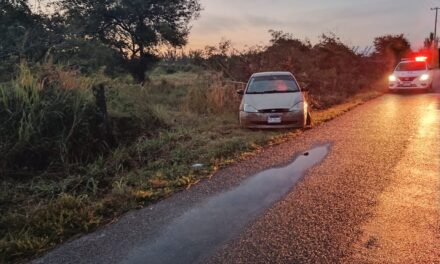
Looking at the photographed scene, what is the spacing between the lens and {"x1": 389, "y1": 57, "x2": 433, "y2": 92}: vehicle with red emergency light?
21.0 metres

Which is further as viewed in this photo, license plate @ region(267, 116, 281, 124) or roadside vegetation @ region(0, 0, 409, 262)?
license plate @ region(267, 116, 281, 124)

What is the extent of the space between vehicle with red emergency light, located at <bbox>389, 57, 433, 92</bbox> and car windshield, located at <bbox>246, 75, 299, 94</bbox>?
1165cm

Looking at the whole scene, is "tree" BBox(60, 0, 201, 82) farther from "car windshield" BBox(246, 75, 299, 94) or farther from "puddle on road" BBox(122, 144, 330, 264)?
"puddle on road" BBox(122, 144, 330, 264)

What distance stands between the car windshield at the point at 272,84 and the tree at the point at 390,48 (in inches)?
1053

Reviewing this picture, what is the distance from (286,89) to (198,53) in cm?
1019

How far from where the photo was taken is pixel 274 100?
11281 mm

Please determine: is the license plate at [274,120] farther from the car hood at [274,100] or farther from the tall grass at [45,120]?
the tall grass at [45,120]

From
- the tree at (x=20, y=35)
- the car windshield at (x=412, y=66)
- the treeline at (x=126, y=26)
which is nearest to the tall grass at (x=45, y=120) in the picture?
the tree at (x=20, y=35)

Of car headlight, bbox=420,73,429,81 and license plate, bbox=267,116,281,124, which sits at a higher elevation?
car headlight, bbox=420,73,429,81

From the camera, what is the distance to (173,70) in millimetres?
38156

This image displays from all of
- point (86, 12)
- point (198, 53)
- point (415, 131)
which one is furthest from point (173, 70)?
point (415, 131)

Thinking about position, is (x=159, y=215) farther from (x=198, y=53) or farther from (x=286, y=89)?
(x=198, y=53)

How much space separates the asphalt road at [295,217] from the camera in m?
3.98

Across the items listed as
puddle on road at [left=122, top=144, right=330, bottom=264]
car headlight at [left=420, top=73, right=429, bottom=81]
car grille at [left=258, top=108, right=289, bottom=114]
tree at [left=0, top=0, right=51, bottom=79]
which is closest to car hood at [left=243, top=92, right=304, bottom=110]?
car grille at [left=258, top=108, right=289, bottom=114]
